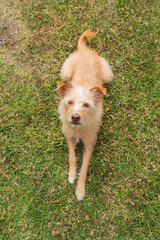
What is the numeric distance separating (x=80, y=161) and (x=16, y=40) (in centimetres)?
346

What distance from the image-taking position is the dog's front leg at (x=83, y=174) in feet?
11.6

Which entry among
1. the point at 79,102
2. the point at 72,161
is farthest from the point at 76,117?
the point at 72,161

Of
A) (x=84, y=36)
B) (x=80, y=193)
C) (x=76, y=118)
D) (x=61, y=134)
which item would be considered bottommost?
(x=80, y=193)

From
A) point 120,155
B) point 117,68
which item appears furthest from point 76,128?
point 117,68

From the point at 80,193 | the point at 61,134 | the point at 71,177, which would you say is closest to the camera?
the point at 80,193

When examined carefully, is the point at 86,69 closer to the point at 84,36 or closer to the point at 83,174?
the point at 84,36

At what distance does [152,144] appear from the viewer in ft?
13.3

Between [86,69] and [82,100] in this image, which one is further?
Answer: [86,69]

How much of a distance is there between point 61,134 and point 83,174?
0.99m

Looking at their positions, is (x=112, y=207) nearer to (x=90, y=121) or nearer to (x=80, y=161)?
(x=80, y=161)

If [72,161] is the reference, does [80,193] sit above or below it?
below

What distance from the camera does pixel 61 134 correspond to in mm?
3990

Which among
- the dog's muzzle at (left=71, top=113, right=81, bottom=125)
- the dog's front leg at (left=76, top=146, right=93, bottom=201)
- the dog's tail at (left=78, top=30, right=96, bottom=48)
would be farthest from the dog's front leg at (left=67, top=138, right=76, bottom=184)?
the dog's tail at (left=78, top=30, right=96, bottom=48)

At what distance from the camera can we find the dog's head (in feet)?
9.11
